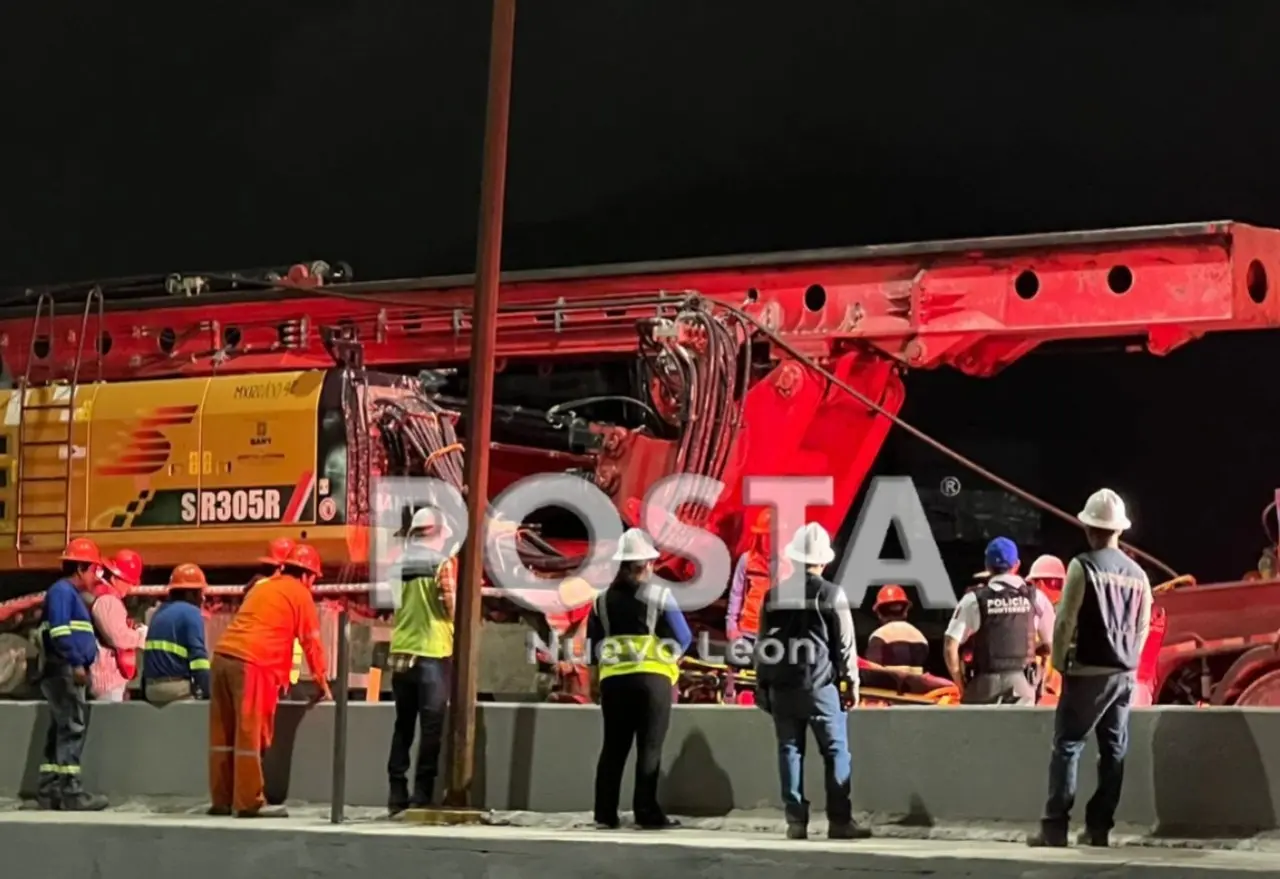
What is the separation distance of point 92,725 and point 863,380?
23.2 feet

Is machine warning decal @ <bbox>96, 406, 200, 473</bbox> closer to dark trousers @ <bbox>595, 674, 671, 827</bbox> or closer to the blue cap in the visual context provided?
dark trousers @ <bbox>595, 674, 671, 827</bbox>

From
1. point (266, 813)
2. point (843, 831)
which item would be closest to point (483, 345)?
point (266, 813)

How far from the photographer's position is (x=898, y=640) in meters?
13.1

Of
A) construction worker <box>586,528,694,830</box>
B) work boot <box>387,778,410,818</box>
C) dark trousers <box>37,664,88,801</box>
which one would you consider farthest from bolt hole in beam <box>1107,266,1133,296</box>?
dark trousers <box>37,664,88,801</box>

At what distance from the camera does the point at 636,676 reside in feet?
30.7

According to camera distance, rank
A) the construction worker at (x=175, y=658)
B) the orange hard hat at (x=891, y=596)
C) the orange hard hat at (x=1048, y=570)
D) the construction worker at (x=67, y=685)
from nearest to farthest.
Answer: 1. the construction worker at (x=67, y=685)
2. the construction worker at (x=175, y=658)
3. the orange hard hat at (x=1048, y=570)
4. the orange hard hat at (x=891, y=596)

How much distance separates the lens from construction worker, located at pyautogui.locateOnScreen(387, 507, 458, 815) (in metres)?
10.4

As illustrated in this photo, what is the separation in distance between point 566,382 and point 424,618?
23.1 ft

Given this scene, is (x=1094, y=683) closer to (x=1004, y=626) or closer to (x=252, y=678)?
(x=1004, y=626)

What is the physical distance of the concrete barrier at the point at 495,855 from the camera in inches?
295

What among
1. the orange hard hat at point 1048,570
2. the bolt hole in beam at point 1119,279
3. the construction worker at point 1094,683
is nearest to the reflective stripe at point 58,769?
the construction worker at point 1094,683

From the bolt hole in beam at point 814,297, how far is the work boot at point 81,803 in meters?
7.08

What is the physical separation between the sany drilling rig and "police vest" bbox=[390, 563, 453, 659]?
13.9ft

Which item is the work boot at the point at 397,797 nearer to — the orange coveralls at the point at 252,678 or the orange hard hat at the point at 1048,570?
the orange coveralls at the point at 252,678
